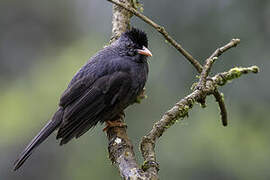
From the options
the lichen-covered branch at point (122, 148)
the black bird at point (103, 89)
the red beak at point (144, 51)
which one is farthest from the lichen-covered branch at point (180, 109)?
the red beak at point (144, 51)

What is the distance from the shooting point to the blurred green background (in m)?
5.79

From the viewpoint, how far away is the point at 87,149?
6855 millimetres

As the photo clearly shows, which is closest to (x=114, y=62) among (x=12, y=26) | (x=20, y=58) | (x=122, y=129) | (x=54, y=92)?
(x=122, y=129)

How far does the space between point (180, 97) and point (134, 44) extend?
171 cm

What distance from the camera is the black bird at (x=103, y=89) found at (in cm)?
434

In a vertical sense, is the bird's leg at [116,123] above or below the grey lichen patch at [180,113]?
above

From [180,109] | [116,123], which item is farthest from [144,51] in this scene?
[180,109]

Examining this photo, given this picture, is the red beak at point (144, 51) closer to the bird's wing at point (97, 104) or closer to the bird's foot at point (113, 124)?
the bird's wing at point (97, 104)

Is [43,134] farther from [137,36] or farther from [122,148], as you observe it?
[137,36]

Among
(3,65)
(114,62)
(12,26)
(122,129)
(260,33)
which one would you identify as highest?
(12,26)

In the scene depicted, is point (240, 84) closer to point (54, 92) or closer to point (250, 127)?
point (250, 127)

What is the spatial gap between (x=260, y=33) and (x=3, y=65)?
6.07 metres

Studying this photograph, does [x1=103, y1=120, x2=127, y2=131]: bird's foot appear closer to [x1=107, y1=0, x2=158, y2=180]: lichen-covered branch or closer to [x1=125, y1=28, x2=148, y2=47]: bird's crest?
[x1=107, y1=0, x2=158, y2=180]: lichen-covered branch

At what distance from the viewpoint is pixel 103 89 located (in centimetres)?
453
